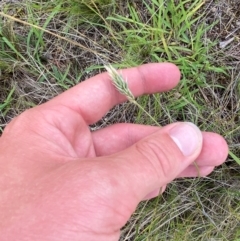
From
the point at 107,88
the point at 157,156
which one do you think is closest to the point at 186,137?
the point at 157,156

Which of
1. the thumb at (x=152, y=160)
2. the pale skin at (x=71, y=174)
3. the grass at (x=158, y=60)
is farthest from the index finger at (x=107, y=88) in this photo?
the thumb at (x=152, y=160)

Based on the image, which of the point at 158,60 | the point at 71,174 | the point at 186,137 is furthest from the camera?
the point at 158,60

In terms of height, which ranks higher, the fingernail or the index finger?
the index finger

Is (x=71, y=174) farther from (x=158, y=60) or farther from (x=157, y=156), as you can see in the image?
A: (x=158, y=60)

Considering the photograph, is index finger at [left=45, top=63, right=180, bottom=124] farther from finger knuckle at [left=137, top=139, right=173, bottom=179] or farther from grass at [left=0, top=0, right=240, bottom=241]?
finger knuckle at [left=137, top=139, right=173, bottom=179]

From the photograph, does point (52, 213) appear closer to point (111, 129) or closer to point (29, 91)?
point (111, 129)

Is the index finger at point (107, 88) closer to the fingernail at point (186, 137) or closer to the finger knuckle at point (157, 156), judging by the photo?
the fingernail at point (186, 137)

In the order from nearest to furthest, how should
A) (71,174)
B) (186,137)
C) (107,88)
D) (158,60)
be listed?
1. (71,174)
2. (186,137)
3. (107,88)
4. (158,60)

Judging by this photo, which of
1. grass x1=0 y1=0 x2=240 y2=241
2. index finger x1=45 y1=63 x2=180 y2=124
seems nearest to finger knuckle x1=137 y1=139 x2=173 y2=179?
index finger x1=45 y1=63 x2=180 y2=124
